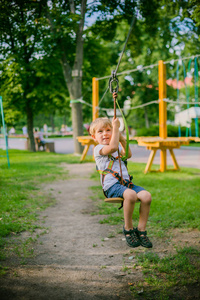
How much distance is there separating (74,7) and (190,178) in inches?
321

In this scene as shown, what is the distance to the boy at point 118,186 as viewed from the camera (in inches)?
130

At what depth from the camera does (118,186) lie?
345cm

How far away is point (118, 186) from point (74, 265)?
0.97 meters

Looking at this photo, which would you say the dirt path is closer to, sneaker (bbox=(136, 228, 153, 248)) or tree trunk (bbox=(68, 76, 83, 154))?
sneaker (bbox=(136, 228, 153, 248))

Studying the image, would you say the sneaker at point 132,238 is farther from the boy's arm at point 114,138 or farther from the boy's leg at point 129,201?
the boy's arm at point 114,138

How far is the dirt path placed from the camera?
293 centimetres

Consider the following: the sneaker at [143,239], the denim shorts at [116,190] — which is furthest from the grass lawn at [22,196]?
the sneaker at [143,239]

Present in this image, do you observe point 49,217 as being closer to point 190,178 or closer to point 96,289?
point 96,289

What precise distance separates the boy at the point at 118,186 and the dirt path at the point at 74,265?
1.21ft

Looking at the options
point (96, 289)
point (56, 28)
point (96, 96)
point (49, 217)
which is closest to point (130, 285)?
point (96, 289)

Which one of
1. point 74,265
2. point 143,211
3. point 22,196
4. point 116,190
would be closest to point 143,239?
point 143,211

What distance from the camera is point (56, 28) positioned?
12.8m

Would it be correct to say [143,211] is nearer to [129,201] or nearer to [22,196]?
[129,201]

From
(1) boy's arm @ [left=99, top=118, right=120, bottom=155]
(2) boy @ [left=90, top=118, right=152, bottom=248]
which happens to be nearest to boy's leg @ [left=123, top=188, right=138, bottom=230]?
(2) boy @ [left=90, top=118, right=152, bottom=248]
